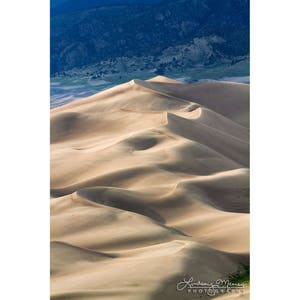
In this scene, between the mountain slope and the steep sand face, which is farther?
the mountain slope

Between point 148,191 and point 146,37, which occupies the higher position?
point 146,37

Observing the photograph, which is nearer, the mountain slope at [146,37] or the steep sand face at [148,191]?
the steep sand face at [148,191]

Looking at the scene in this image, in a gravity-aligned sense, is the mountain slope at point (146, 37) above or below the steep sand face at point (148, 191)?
above

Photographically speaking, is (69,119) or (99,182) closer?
(99,182)

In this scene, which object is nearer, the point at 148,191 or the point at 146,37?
the point at 146,37

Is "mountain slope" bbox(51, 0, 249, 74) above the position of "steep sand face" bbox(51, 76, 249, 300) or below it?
above
